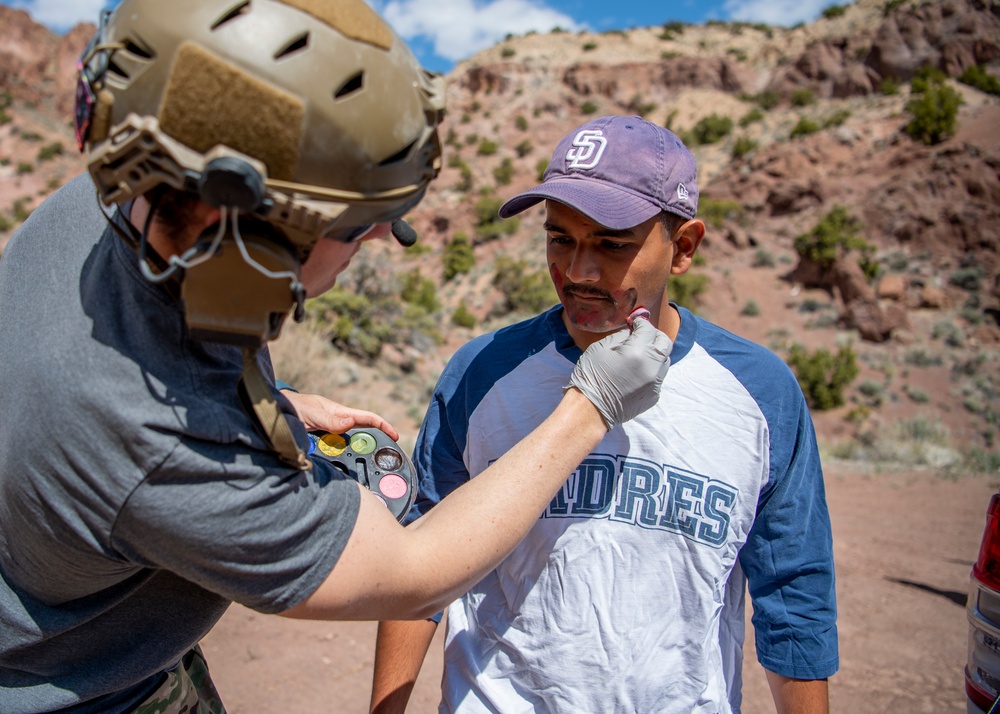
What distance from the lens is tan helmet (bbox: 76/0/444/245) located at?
2.97 ft

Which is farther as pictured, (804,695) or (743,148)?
(743,148)

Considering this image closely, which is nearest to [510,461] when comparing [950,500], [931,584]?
[931,584]

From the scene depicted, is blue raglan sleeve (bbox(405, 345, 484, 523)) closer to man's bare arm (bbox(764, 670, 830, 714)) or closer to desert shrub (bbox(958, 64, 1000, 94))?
man's bare arm (bbox(764, 670, 830, 714))

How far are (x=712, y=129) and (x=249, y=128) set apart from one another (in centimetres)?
4069

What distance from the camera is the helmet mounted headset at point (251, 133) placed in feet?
2.97

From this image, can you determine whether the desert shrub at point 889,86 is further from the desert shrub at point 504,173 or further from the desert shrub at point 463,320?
the desert shrub at point 463,320

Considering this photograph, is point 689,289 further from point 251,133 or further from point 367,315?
point 251,133

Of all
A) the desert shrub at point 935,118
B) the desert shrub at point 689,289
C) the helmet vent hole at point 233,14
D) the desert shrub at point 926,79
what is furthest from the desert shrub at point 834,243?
the helmet vent hole at point 233,14

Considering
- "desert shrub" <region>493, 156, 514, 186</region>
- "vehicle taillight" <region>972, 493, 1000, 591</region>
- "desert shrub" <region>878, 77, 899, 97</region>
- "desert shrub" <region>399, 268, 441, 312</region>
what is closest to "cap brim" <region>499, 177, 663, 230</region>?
"vehicle taillight" <region>972, 493, 1000, 591</region>

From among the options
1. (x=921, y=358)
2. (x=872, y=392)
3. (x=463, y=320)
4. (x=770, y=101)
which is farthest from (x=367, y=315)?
(x=770, y=101)

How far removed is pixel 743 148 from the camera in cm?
3253

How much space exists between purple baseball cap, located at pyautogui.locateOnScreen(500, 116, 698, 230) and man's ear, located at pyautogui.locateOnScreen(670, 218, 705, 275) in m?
0.08

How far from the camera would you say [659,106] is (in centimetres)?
4759

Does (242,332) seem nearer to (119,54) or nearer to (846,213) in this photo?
(119,54)
